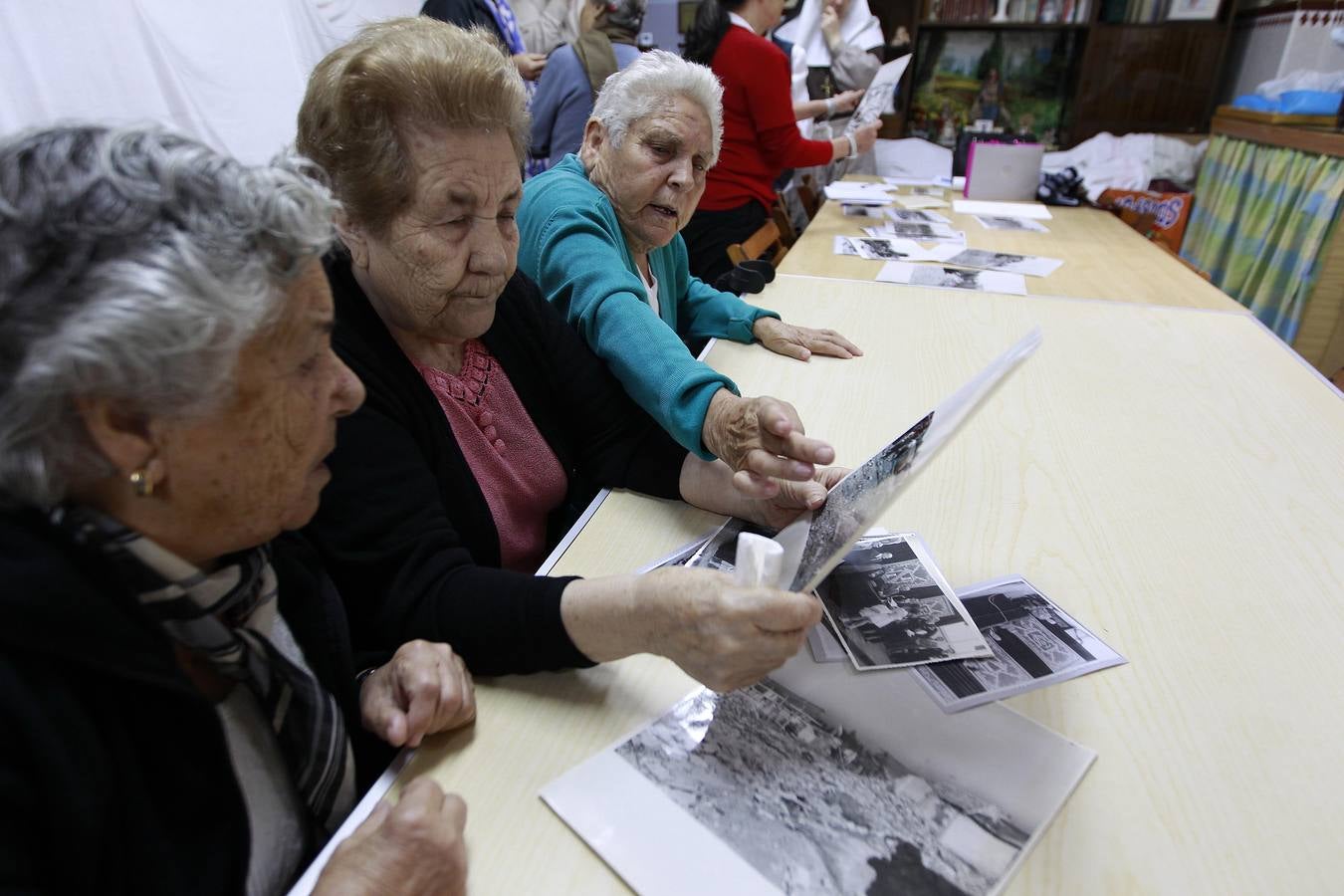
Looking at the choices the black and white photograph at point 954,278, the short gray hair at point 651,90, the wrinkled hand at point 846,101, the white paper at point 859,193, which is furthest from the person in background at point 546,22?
the short gray hair at point 651,90

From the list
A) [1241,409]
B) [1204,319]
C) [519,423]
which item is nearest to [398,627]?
[519,423]

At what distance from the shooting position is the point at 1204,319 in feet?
6.08

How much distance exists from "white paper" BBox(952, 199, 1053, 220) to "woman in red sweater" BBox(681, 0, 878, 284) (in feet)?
2.10

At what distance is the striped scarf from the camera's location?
0.52 meters

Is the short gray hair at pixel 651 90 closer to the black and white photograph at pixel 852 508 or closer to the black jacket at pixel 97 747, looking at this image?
the black and white photograph at pixel 852 508

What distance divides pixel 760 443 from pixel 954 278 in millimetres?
1407

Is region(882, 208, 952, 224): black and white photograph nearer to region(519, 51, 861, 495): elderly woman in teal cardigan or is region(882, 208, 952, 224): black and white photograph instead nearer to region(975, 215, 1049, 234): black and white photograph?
region(975, 215, 1049, 234): black and white photograph

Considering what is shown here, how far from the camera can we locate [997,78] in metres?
4.83

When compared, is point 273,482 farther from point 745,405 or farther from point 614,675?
point 745,405

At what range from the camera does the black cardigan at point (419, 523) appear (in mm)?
773

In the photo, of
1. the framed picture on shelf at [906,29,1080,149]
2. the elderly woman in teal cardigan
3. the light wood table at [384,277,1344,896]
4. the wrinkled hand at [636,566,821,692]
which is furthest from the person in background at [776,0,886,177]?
the wrinkled hand at [636,566,821,692]

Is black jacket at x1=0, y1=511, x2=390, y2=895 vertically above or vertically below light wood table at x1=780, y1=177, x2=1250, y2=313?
above

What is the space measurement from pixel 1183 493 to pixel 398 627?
108cm

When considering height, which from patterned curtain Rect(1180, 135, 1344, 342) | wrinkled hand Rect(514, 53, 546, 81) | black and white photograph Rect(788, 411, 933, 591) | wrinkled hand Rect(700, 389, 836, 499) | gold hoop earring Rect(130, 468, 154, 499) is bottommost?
patterned curtain Rect(1180, 135, 1344, 342)
